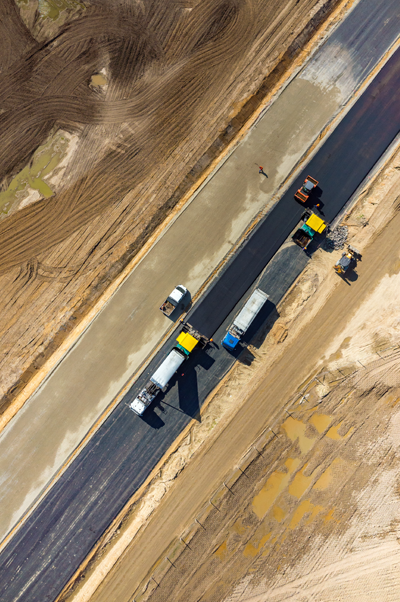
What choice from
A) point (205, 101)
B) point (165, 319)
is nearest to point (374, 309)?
point (165, 319)

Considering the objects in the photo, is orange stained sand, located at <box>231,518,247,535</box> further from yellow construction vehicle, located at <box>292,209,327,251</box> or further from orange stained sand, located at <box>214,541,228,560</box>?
yellow construction vehicle, located at <box>292,209,327,251</box>

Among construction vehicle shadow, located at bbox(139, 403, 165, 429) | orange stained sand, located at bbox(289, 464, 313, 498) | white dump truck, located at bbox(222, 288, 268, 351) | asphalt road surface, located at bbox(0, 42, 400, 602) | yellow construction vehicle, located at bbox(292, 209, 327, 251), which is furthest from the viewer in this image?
construction vehicle shadow, located at bbox(139, 403, 165, 429)

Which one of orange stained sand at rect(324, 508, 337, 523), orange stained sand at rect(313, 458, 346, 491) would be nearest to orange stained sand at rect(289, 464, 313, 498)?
orange stained sand at rect(313, 458, 346, 491)

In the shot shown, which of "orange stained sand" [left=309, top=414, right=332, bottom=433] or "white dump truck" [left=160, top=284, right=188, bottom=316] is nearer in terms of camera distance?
"white dump truck" [left=160, top=284, right=188, bottom=316]

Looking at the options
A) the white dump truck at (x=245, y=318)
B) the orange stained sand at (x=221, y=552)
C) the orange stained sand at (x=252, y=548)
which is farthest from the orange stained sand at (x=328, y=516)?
the white dump truck at (x=245, y=318)

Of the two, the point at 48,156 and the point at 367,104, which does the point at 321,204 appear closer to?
the point at 367,104

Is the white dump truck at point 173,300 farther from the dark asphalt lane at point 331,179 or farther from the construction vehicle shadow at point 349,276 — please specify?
the construction vehicle shadow at point 349,276

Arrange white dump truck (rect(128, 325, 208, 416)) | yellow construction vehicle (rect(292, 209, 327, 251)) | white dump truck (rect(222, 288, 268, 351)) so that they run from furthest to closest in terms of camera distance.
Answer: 1. yellow construction vehicle (rect(292, 209, 327, 251))
2. white dump truck (rect(222, 288, 268, 351))
3. white dump truck (rect(128, 325, 208, 416))
